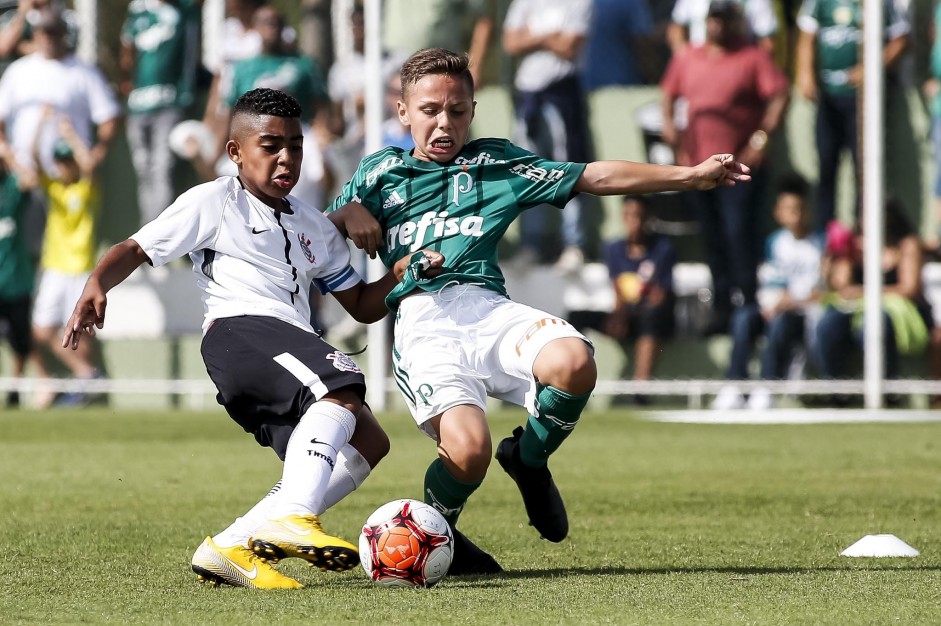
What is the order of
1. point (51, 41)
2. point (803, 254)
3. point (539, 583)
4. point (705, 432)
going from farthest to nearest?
point (51, 41)
point (803, 254)
point (705, 432)
point (539, 583)

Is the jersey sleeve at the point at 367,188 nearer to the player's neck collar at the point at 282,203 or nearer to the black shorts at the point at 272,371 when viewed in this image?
the player's neck collar at the point at 282,203

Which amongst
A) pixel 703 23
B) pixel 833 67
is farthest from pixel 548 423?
pixel 833 67

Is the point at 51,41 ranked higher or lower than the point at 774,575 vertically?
higher

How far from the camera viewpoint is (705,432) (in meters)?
11.4

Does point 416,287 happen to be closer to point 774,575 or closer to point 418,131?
point 418,131

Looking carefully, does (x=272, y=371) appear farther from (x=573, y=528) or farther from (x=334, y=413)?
(x=573, y=528)

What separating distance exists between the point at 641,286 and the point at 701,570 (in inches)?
334

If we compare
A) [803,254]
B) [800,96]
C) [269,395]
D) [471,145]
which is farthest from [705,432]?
[269,395]

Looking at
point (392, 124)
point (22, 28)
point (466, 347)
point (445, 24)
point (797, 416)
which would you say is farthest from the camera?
point (22, 28)

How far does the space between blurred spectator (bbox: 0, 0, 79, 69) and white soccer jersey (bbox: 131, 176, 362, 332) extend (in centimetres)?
1047

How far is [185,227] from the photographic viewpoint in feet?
17.1

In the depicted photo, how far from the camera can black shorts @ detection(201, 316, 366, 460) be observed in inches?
198

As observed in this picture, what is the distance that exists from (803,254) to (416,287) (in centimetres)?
823

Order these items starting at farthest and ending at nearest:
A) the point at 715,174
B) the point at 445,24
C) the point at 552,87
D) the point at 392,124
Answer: the point at 392,124
the point at 445,24
the point at 552,87
the point at 715,174
